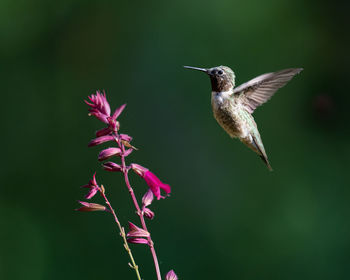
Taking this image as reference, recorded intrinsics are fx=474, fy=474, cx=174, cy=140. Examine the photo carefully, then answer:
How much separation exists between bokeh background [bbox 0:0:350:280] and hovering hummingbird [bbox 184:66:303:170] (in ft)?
6.26

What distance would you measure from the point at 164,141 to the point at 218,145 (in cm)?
44

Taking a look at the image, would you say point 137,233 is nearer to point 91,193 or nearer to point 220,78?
point 91,193

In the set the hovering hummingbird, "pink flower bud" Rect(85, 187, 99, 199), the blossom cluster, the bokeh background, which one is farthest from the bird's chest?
the bokeh background

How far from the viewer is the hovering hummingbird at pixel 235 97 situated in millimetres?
1657

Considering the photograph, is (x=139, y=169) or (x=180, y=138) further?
(x=180, y=138)

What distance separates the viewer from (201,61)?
388 cm

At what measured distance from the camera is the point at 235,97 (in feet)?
5.73

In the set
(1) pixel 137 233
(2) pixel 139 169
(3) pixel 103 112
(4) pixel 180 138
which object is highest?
(3) pixel 103 112

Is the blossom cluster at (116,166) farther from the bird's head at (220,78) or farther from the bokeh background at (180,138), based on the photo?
the bokeh background at (180,138)

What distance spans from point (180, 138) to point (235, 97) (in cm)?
211

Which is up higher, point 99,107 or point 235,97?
point 99,107

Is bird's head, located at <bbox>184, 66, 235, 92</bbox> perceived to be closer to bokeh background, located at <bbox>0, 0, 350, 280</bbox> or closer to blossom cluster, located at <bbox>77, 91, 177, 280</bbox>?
blossom cluster, located at <bbox>77, 91, 177, 280</bbox>

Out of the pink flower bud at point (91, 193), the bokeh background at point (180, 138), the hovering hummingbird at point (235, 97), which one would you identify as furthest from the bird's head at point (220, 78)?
the bokeh background at point (180, 138)

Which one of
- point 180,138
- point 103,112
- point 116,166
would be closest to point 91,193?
point 116,166
